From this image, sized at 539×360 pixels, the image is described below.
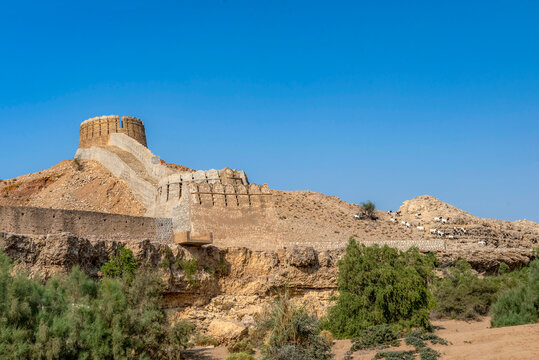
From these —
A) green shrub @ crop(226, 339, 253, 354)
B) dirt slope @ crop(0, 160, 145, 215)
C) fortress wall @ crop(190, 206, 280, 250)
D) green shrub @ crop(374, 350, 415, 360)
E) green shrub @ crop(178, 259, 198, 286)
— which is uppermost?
dirt slope @ crop(0, 160, 145, 215)

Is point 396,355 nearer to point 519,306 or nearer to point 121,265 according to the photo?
point 519,306

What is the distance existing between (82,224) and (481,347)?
15.7 metres

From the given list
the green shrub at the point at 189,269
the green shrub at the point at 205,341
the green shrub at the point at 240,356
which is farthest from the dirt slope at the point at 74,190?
the green shrub at the point at 240,356

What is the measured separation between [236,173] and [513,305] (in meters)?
16.3

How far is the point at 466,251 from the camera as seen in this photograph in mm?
33219

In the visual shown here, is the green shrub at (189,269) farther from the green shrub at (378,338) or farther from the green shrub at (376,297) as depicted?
the green shrub at (378,338)

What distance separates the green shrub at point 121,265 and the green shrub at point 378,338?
25.9ft

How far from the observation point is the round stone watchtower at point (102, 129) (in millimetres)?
48125

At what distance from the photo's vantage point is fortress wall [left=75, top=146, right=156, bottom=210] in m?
37.8

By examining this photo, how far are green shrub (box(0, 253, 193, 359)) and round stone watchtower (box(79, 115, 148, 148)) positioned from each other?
96.0 feet

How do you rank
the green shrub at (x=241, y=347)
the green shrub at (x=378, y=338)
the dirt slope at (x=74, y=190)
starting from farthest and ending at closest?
1. the dirt slope at (x=74, y=190)
2. the green shrub at (x=241, y=347)
3. the green shrub at (x=378, y=338)

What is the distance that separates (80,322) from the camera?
17.0 m

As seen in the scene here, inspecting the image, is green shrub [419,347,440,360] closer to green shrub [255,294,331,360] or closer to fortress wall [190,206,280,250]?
green shrub [255,294,331,360]

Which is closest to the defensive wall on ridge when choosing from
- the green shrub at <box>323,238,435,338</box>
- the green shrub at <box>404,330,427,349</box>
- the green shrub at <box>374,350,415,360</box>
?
the green shrub at <box>323,238,435,338</box>
